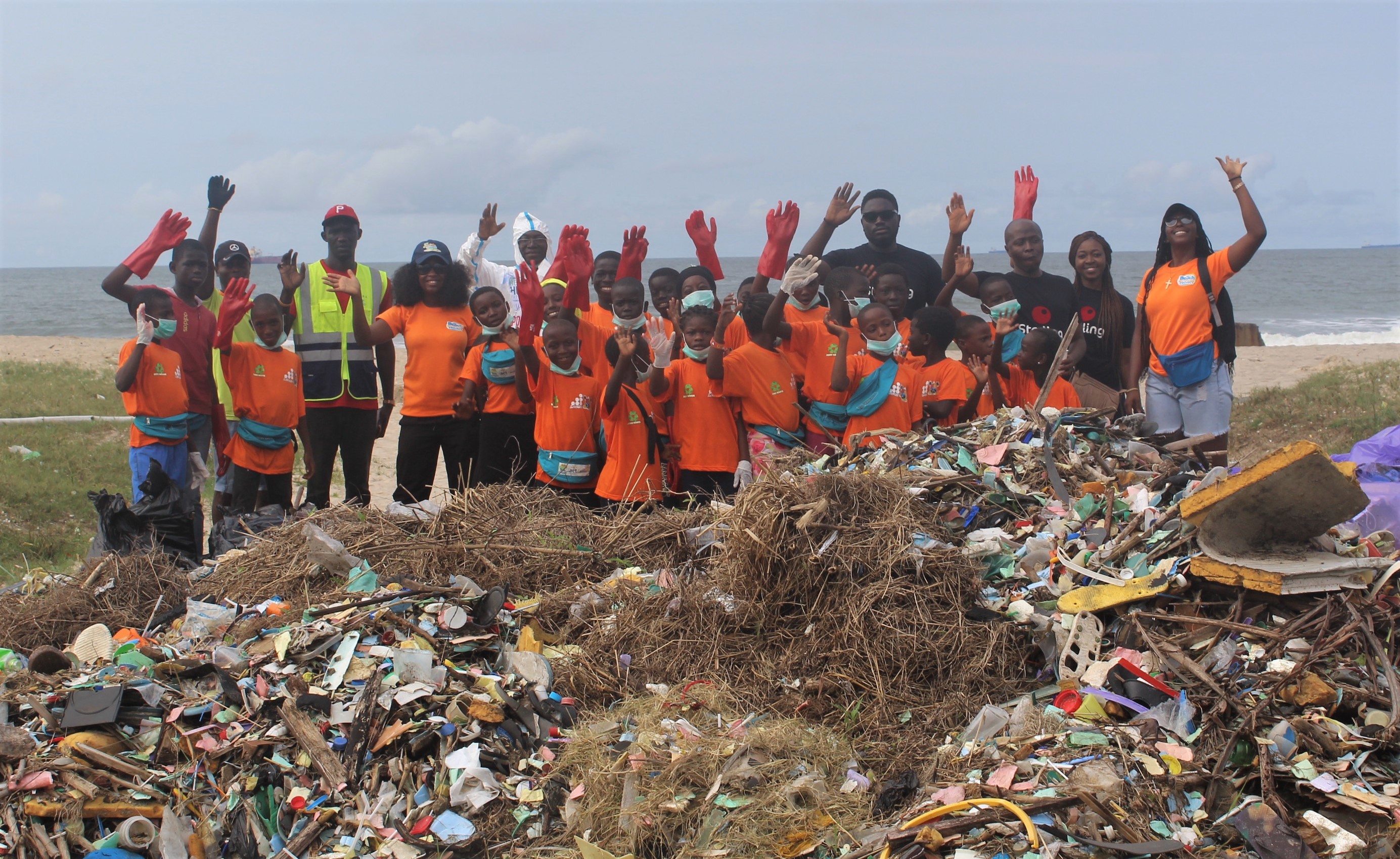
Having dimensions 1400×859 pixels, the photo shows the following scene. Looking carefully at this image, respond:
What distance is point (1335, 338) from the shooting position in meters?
31.1

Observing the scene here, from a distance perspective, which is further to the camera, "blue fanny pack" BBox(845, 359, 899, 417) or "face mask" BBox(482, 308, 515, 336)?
"face mask" BBox(482, 308, 515, 336)

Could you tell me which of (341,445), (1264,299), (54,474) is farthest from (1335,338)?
(54,474)

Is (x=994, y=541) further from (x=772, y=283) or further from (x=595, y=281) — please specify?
(x=772, y=283)

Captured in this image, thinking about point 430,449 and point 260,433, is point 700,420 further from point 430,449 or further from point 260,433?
point 260,433

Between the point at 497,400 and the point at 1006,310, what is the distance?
3186 mm

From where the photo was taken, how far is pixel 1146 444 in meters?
5.29

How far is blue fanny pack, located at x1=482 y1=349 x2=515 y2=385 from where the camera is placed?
20.7ft

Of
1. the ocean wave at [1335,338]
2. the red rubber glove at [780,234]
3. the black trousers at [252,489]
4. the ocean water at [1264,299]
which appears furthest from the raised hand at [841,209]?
the ocean wave at [1335,338]

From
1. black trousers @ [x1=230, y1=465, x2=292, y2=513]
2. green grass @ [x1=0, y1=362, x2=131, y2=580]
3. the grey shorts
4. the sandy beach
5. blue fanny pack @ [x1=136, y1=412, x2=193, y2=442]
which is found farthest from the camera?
the sandy beach

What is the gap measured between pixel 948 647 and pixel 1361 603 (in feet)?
4.74

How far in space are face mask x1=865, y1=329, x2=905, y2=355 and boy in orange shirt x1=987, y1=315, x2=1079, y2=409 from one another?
0.65 m

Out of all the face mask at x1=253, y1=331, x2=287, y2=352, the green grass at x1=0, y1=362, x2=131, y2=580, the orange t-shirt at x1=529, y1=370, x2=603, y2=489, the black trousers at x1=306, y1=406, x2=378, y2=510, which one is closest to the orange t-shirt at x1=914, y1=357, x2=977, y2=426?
the orange t-shirt at x1=529, y1=370, x2=603, y2=489

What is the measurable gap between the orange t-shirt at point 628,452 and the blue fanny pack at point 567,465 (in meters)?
0.18

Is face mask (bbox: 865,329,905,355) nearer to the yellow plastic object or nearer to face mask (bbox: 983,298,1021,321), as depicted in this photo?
face mask (bbox: 983,298,1021,321)
